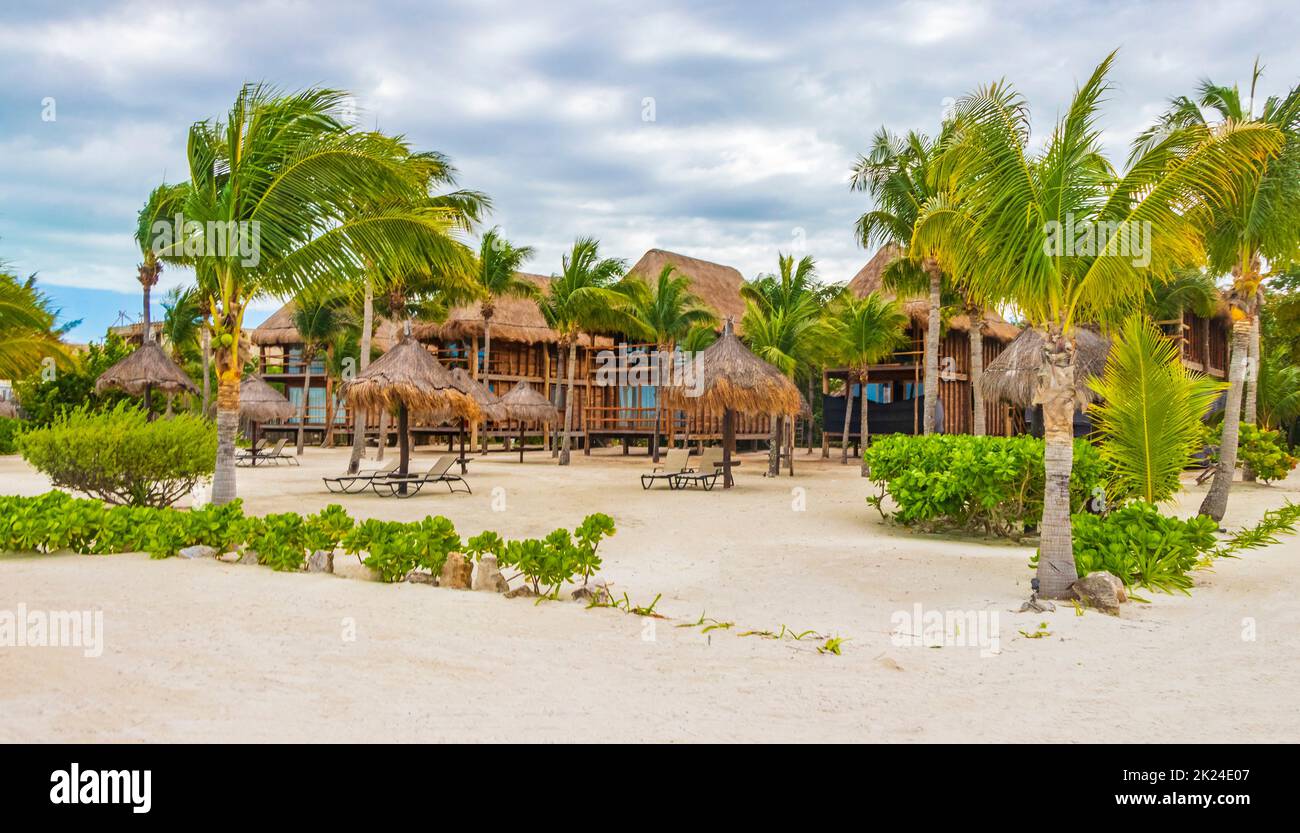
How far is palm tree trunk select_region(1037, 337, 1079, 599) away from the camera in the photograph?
20.8 feet

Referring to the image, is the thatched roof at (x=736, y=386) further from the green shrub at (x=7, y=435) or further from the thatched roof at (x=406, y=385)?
the green shrub at (x=7, y=435)

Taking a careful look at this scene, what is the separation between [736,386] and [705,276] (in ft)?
59.3

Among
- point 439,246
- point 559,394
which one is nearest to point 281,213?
point 439,246

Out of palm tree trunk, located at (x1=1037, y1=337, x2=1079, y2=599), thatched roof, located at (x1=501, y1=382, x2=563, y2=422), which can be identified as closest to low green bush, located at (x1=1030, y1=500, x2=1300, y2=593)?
palm tree trunk, located at (x1=1037, y1=337, x2=1079, y2=599)

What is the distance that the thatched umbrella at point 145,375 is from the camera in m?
22.1

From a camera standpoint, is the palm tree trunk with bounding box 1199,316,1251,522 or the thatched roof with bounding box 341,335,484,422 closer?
the palm tree trunk with bounding box 1199,316,1251,522

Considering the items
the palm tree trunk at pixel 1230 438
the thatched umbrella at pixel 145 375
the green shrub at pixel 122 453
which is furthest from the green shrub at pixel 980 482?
the thatched umbrella at pixel 145 375

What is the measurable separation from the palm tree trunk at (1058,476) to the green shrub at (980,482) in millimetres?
2490

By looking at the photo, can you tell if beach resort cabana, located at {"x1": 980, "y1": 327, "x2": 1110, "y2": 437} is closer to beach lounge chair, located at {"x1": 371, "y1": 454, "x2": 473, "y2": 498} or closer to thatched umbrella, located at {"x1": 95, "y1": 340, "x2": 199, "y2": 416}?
beach lounge chair, located at {"x1": 371, "y1": 454, "x2": 473, "y2": 498}

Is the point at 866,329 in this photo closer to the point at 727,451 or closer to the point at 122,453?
the point at 727,451

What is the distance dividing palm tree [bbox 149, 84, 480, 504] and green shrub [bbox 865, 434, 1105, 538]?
6209mm

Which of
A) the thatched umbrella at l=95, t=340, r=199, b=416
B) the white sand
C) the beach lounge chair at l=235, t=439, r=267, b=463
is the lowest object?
the white sand

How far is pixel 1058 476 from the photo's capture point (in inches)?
252
